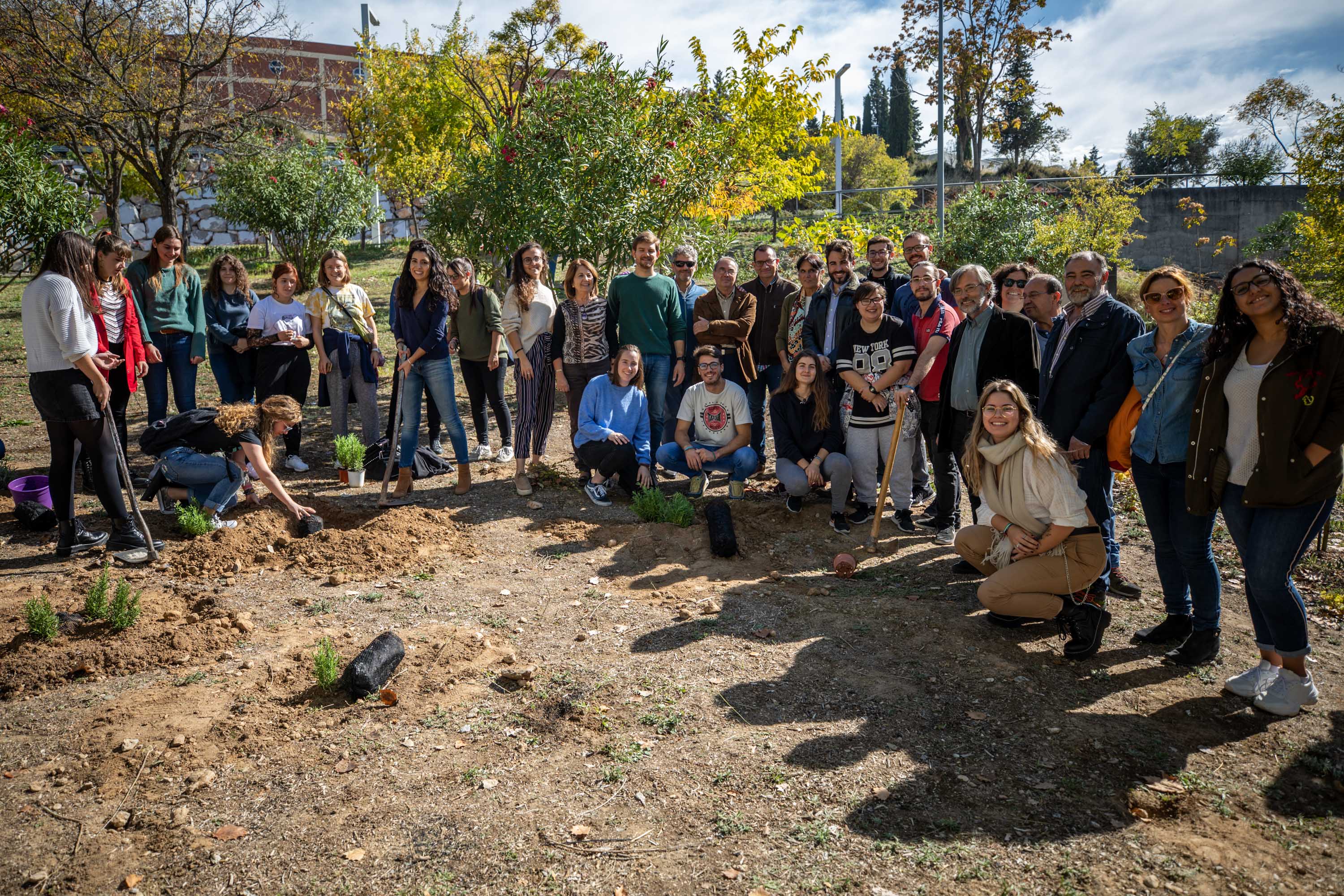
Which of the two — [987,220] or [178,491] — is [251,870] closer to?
[178,491]

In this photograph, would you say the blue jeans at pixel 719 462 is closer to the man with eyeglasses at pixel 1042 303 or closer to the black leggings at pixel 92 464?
the man with eyeglasses at pixel 1042 303

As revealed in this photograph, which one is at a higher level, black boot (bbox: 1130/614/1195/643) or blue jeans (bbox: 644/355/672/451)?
blue jeans (bbox: 644/355/672/451)

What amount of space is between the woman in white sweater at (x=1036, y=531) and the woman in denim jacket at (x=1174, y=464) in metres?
0.33

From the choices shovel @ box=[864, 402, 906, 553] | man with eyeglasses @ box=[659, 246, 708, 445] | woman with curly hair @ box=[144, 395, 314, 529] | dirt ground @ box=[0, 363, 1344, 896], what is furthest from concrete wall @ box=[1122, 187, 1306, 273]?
woman with curly hair @ box=[144, 395, 314, 529]

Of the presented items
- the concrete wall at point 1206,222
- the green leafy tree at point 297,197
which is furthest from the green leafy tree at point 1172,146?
the green leafy tree at point 297,197

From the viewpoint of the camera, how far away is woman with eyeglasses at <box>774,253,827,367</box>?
7.23 meters

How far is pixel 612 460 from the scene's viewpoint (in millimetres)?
7090

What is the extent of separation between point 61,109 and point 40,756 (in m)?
10.0

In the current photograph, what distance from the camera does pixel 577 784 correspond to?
11.3 ft

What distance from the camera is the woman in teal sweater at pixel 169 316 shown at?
730 centimetres

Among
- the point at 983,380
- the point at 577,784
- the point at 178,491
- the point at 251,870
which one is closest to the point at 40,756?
the point at 251,870

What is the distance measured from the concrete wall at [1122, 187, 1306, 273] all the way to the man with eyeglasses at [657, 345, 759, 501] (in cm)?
2205

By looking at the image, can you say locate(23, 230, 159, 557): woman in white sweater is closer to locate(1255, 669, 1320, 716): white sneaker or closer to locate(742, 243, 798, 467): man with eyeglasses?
locate(742, 243, 798, 467): man with eyeglasses

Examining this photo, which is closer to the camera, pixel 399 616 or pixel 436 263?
pixel 399 616
